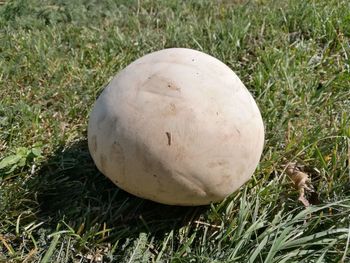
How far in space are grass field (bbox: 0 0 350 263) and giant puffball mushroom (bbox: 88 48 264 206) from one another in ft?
0.87

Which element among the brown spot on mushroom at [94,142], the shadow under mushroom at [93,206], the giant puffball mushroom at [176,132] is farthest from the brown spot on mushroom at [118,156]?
the shadow under mushroom at [93,206]

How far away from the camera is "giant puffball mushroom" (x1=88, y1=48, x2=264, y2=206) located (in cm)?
235

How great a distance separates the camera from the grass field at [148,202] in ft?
8.39

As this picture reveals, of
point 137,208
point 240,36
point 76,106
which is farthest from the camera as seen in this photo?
point 240,36

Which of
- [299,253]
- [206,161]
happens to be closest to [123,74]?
[206,161]

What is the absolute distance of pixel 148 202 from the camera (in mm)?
2799

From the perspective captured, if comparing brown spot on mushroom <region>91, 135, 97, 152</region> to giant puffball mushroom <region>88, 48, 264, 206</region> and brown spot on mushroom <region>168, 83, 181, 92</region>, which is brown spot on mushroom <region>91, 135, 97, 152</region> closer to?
giant puffball mushroom <region>88, 48, 264, 206</region>

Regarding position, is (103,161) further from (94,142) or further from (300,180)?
(300,180)

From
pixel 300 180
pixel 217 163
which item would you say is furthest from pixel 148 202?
pixel 300 180

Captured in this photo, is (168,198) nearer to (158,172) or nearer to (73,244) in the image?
(158,172)

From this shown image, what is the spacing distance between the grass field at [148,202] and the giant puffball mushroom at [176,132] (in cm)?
27

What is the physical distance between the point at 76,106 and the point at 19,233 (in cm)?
103

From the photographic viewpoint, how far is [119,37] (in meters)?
4.04

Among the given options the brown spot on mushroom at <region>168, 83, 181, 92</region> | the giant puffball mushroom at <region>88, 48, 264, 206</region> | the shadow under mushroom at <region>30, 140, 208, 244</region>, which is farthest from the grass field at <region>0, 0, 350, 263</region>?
the brown spot on mushroom at <region>168, 83, 181, 92</region>
